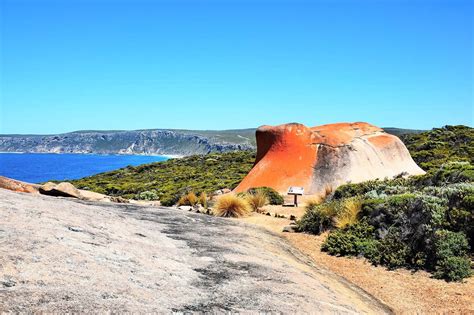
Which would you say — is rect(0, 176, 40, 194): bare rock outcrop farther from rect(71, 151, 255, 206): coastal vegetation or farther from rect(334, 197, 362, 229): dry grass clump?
rect(71, 151, 255, 206): coastal vegetation

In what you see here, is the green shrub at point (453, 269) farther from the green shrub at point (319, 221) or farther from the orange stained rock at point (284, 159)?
the orange stained rock at point (284, 159)

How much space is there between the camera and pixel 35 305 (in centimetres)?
399

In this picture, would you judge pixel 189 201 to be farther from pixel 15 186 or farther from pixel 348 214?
pixel 348 214

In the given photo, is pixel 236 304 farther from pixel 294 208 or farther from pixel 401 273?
pixel 294 208

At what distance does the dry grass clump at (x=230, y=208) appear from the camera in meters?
18.3

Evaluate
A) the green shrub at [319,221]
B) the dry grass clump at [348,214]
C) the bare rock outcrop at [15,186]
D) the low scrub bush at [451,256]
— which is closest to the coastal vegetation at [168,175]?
the green shrub at [319,221]

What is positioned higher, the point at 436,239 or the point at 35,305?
the point at 35,305

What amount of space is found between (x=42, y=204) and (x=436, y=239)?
32.1ft

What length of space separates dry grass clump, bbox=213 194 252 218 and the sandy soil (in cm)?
573

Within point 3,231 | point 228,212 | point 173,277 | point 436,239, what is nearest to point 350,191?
point 228,212

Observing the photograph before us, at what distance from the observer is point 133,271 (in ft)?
18.8

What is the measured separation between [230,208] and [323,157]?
34.3ft

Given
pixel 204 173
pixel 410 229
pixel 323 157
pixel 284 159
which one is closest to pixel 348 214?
pixel 410 229

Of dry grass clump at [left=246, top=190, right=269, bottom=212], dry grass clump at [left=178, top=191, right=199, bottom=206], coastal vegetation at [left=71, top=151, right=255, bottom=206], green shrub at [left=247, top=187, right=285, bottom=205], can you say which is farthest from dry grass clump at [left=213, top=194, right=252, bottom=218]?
coastal vegetation at [left=71, top=151, right=255, bottom=206]
